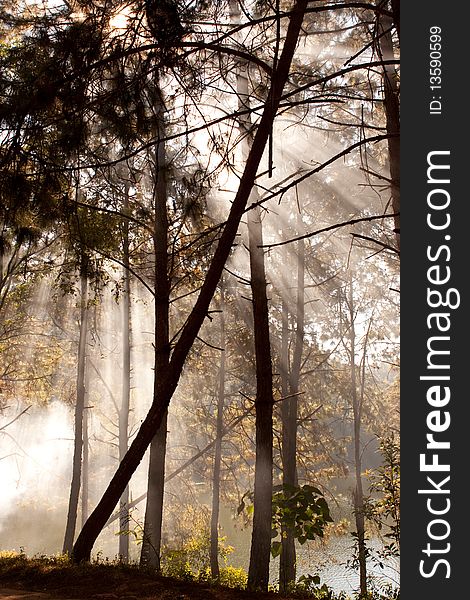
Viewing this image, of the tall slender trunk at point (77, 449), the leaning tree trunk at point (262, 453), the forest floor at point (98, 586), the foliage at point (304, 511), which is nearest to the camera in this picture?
the forest floor at point (98, 586)

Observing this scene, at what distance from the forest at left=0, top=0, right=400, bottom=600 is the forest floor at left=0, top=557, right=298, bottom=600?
0.86ft

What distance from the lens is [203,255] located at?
27.6ft

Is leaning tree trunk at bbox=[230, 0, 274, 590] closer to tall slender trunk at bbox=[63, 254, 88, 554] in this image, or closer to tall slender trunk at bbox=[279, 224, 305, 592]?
tall slender trunk at bbox=[279, 224, 305, 592]

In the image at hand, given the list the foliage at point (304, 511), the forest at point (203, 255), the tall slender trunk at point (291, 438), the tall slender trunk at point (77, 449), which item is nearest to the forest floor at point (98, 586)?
the forest at point (203, 255)

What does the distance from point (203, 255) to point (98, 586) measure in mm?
4854

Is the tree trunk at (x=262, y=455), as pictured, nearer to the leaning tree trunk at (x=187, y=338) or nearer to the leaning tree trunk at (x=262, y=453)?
the leaning tree trunk at (x=262, y=453)

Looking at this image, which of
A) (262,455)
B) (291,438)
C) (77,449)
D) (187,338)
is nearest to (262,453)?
(262,455)

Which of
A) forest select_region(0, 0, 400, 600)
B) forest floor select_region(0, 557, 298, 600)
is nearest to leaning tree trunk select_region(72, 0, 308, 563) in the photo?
forest select_region(0, 0, 400, 600)

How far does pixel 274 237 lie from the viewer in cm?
1477

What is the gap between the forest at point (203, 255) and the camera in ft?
15.6

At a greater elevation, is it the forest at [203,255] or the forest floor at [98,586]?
the forest at [203,255]

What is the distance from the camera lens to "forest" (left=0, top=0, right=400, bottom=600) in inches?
187

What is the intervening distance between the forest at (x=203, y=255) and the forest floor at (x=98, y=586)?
26cm

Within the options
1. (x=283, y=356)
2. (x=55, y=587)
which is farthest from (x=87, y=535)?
(x=283, y=356)
